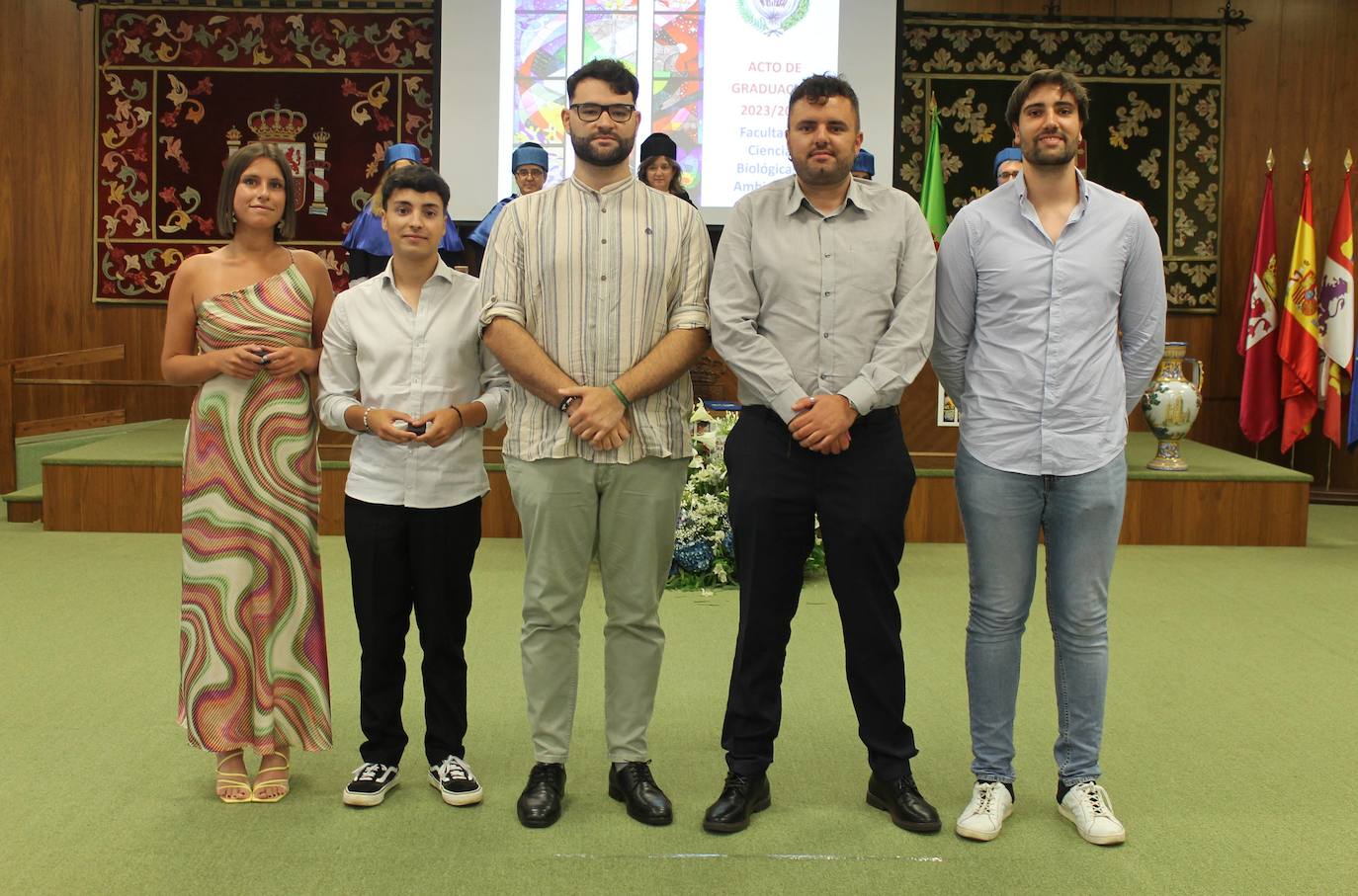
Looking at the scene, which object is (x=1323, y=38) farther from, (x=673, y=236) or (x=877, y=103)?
(x=673, y=236)

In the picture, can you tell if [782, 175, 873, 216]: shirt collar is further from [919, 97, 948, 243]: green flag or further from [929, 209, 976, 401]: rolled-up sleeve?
[919, 97, 948, 243]: green flag

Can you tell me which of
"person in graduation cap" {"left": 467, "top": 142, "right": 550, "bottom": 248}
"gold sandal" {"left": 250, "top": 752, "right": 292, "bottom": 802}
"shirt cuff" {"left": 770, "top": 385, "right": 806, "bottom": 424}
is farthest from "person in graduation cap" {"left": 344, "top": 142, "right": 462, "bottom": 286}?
"shirt cuff" {"left": 770, "top": 385, "right": 806, "bottom": 424}

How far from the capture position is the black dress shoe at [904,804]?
2.44 m

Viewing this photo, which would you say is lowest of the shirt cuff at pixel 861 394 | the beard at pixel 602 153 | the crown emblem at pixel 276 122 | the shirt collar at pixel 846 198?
the shirt cuff at pixel 861 394

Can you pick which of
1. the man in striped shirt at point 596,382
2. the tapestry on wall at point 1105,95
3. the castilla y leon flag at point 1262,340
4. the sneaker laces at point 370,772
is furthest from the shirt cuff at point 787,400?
the castilla y leon flag at point 1262,340

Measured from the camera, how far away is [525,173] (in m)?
5.74

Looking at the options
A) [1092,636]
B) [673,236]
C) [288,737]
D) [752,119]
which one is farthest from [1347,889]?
[752,119]

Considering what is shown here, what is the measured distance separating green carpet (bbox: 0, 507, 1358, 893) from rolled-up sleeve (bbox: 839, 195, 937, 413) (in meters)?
0.82

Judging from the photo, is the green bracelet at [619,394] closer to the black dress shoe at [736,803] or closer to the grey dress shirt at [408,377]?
the grey dress shirt at [408,377]

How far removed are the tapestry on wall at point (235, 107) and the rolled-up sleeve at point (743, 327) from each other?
5.48m

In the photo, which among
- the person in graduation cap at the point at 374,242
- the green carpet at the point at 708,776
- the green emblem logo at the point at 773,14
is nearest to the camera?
the green carpet at the point at 708,776

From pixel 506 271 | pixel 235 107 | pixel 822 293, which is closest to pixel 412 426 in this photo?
pixel 506 271

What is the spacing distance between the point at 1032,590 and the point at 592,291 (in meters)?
0.99

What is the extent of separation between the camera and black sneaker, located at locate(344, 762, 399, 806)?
253cm
